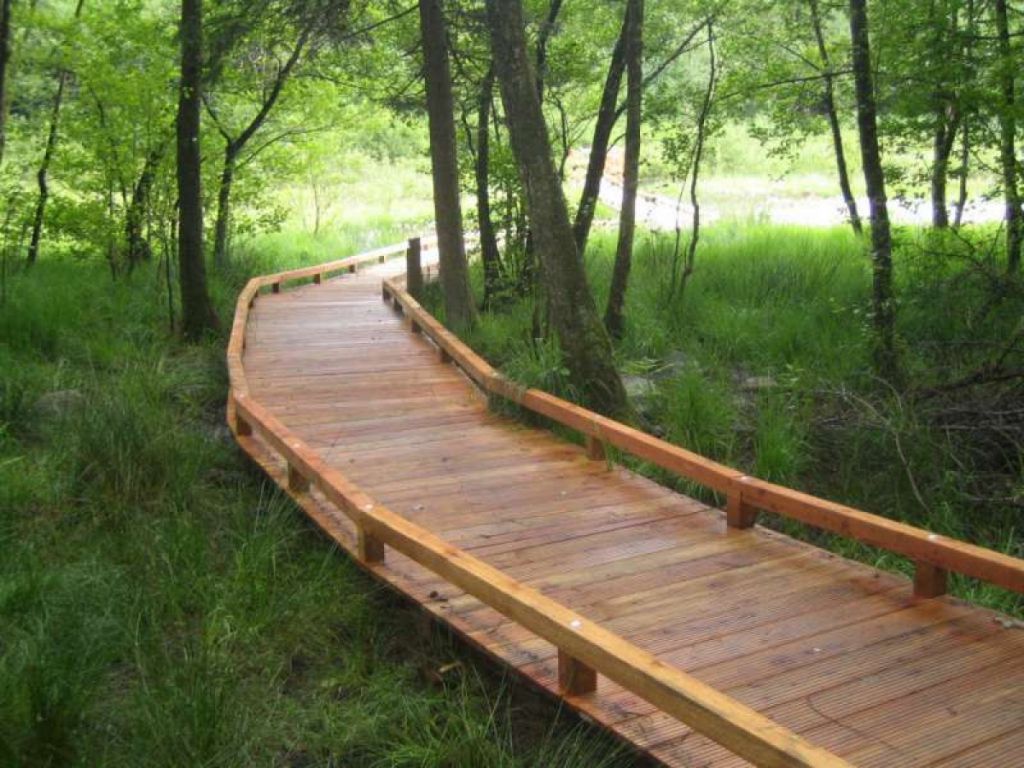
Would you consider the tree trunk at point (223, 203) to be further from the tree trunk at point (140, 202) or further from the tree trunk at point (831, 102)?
the tree trunk at point (831, 102)

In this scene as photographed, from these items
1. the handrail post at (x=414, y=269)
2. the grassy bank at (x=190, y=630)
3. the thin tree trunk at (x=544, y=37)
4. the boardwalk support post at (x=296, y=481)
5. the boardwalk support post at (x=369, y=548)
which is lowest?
the grassy bank at (x=190, y=630)

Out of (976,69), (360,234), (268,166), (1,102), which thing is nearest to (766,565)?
(976,69)

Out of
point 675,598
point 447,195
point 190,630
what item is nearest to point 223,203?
point 447,195

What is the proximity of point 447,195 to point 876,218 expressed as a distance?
15.7 feet

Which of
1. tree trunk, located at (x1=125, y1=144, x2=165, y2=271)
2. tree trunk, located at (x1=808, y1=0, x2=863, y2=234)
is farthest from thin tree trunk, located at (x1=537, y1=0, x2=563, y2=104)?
tree trunk, located at (x1=125, y1=144, x2=165, y2=271)

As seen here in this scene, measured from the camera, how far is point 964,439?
6.68 m

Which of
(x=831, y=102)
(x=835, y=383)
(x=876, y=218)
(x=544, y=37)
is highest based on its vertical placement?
(x=544, y=37)

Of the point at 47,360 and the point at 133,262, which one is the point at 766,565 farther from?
the point at 133,262

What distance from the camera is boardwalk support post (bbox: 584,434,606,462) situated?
656 cm

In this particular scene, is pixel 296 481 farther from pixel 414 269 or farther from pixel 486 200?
pixel 414 269

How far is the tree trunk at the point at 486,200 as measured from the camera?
11523mm

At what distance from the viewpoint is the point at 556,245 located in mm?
7395

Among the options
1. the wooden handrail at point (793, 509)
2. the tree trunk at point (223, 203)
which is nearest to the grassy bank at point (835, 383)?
the wooden handrail at point (793, 509)

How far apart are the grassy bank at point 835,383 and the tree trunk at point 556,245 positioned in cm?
24
